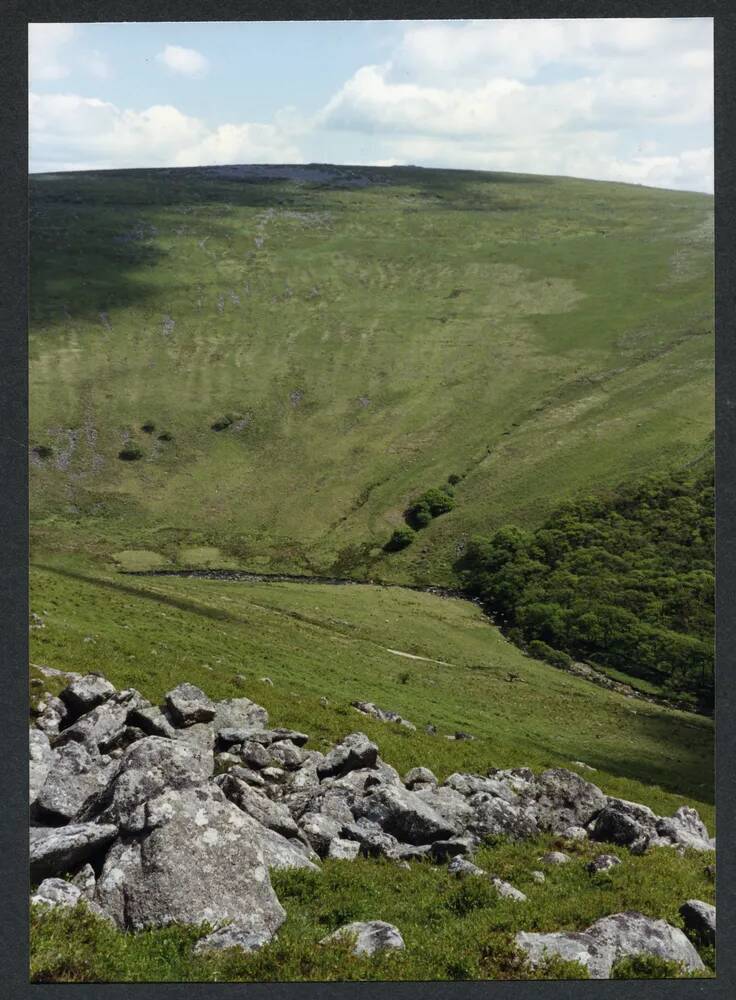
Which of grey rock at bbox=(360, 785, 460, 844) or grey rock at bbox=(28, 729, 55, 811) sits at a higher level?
grey rock at bbox=(28, 729, 55, 811)

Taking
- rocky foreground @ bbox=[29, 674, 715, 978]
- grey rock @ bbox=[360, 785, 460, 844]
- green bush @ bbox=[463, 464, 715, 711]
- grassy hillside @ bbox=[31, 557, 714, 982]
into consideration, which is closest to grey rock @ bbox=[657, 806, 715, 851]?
rocky foreground @ bbox=[29, 674, 715, 978]

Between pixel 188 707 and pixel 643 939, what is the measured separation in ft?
36.4

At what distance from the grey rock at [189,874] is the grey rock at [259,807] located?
7.42ft

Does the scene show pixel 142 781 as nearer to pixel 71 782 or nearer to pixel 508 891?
pixel 71 782

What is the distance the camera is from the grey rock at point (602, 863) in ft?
53.0

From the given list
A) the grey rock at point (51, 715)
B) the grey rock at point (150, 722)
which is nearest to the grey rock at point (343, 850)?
the grey rock at point (150, 722)

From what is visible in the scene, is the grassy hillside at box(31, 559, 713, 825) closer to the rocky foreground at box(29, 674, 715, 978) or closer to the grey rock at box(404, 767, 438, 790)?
the grey rock at box(404, 767, 438, 790)

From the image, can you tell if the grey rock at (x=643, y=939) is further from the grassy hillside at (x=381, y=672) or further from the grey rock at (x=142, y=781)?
the grassy hillside at (x=381, y=672)

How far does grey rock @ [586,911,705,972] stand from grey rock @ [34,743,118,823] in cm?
769

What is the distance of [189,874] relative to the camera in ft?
40.0

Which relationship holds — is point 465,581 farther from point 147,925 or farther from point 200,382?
point 147,925

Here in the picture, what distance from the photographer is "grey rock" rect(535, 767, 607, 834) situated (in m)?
19.4

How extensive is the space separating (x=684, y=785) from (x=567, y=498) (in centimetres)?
6754

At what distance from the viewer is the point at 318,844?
15609 millimetres
